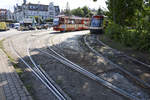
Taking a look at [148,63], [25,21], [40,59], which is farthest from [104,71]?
[25,21]

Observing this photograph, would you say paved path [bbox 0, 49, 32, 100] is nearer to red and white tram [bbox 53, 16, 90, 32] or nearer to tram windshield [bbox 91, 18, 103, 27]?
tram windshield [bbox 91, 18, 103, 27]

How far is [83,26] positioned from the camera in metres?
33.3

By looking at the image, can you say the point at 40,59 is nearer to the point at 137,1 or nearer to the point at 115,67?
the point at 115,67

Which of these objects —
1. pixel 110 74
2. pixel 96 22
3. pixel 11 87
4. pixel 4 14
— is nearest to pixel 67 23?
pixel 96 22

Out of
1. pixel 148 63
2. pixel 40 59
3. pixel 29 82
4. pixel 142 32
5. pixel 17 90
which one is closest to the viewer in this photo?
pixel 17 90

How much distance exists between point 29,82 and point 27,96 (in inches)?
48.6

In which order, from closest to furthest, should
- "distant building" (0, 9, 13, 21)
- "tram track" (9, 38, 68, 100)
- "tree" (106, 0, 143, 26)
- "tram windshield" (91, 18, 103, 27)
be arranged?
1. "tram track" (9, 38, 68, 100)
2. "tree" (106, 0, 143, 26)
3. "tram windshield" (91, 18, 103, 27)
4. "distant building" (0, 9, 13, 21)

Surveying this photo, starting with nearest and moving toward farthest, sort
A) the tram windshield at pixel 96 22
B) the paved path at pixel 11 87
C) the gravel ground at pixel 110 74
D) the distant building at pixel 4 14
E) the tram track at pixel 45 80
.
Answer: the paved path at pixel 11 87, the tram track at pixel 45 80, the gravel ground at pixel 110 74, the tram windshield at pixel 96 22, the distant building at pixel 4 14

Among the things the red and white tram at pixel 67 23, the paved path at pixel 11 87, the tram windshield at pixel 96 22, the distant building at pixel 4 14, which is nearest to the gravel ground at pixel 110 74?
the paved path at pixel 11 87

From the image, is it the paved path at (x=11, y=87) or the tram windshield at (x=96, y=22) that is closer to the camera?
the paved path at (x=11, y=87)

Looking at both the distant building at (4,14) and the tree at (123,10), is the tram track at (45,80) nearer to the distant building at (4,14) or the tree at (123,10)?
the tree at (123,10)

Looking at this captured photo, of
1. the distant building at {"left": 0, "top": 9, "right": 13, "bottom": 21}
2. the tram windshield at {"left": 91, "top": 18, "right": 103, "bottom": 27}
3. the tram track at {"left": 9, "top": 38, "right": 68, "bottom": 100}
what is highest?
the distant building at {"left": 0, "top": 9, "right": 13, "bottom": 21}

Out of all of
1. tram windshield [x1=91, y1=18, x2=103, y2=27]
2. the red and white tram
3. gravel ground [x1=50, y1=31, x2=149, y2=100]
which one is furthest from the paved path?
the red and white tram

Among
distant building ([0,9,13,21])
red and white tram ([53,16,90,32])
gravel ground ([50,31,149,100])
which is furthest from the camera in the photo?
distant building ([0,9,13,21])
